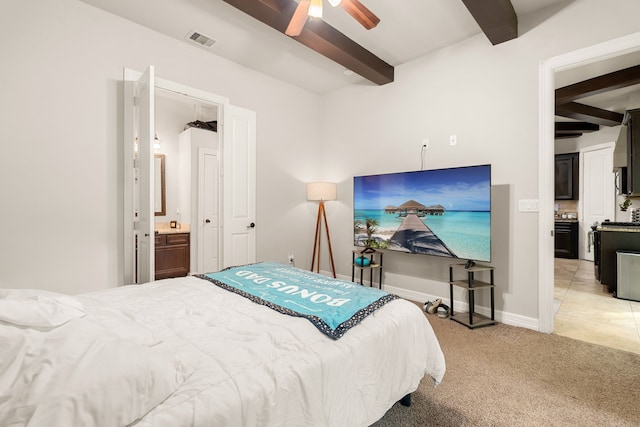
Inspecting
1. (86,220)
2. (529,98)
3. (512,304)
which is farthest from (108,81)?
(512,304)

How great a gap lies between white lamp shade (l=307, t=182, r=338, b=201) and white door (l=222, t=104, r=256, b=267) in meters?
0.83

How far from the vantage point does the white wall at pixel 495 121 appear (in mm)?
2656

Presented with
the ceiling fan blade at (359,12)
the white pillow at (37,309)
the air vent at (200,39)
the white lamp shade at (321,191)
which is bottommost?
the white pillow at (37,309)

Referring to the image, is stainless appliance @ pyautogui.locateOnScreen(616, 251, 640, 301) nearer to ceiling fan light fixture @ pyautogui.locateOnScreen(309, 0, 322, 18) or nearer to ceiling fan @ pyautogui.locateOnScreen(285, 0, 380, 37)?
ceiling fan @ pyautogui.locateOnScreen(285, 0, 380, 37)

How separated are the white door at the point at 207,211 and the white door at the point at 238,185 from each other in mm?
1159

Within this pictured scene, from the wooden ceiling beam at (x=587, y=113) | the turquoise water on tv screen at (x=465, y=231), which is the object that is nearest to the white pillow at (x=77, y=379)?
the turquoise water on tv screen at (x=465, y=231)

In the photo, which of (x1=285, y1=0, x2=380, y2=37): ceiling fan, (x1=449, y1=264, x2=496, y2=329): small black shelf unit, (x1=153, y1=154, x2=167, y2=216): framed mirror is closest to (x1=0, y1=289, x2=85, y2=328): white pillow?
(x1=285, y1=0, x2=380, y2=37): ceiling fan

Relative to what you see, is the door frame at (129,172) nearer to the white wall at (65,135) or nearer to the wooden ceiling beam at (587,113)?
the white wall at (65,135)

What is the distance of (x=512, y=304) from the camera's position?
2945 millimetres

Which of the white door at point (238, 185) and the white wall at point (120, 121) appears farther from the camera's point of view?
→ the white door at point (238, 185)

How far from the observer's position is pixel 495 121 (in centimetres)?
302

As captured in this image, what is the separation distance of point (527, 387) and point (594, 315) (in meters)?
1.98

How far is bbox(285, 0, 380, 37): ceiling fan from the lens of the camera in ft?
6.71

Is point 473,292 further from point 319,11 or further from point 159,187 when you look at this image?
point 159,187
